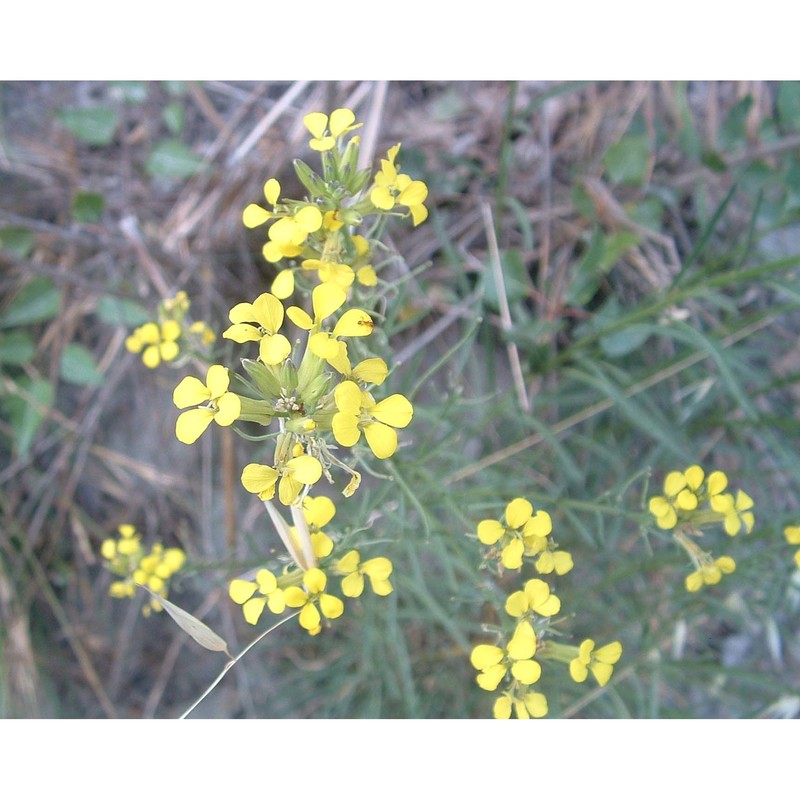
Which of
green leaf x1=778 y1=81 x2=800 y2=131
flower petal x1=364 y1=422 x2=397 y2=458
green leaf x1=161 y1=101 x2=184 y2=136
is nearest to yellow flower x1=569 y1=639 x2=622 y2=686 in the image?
flower petal x1=364 y1=422 x2=397 y2=458

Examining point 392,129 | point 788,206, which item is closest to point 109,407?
point 392,129

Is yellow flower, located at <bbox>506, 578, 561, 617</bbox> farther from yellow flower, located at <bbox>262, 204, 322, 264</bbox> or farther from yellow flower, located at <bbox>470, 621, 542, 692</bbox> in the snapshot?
yellow flower, located at <bbox>262, 204, 322, 264</bbox>

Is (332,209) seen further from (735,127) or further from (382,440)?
(735,127)

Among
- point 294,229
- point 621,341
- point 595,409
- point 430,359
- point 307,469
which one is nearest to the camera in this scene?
point 307,469

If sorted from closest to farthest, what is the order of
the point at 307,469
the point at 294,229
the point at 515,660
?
the point at 307,469
the point at 294,229
the point at 515,660

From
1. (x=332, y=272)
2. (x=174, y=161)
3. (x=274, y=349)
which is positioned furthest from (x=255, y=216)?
(x=174, y=161)

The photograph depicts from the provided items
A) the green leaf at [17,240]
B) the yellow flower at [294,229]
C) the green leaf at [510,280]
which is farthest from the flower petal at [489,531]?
the green leaf at [17,240]

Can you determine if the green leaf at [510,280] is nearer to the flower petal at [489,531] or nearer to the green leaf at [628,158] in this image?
the green leaf at [628,158]

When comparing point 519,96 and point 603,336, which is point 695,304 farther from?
point 519,96
